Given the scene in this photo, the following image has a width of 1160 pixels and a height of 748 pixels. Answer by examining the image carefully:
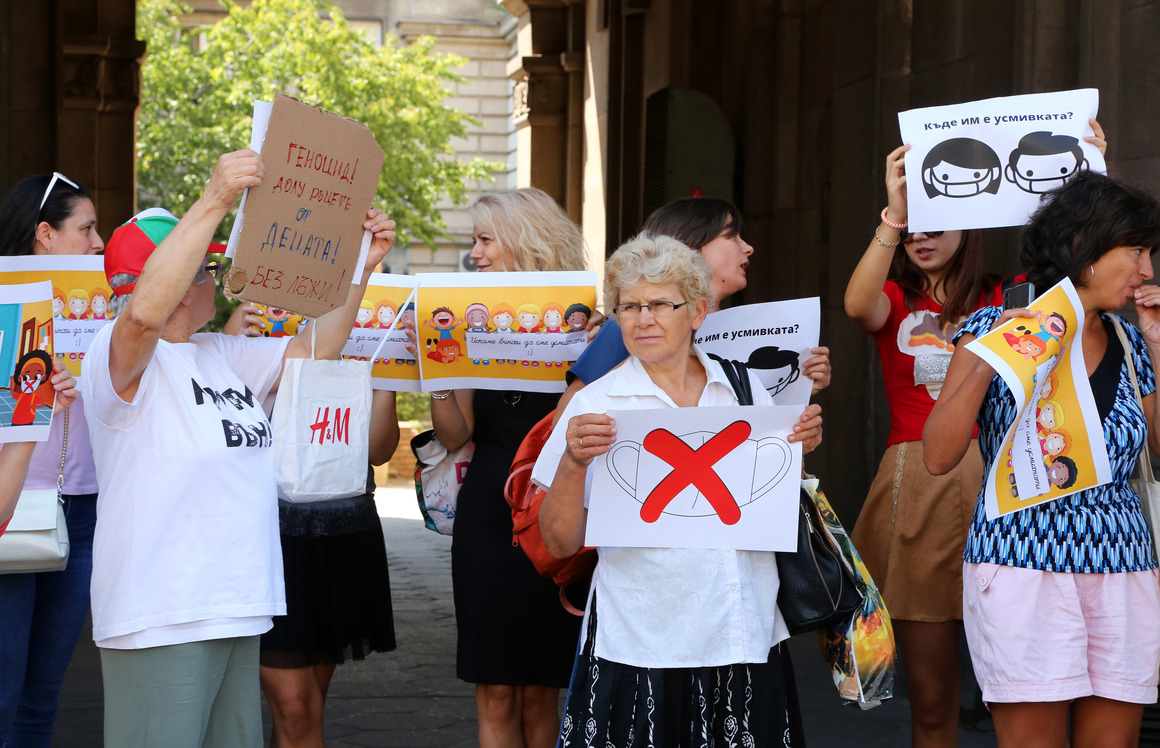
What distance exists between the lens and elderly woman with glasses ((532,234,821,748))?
10.8 feet

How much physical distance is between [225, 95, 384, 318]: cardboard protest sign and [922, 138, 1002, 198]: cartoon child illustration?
62.8 inches

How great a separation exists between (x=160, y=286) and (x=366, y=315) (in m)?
1.38

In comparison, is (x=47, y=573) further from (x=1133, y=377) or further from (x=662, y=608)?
(x=1133, y=377)

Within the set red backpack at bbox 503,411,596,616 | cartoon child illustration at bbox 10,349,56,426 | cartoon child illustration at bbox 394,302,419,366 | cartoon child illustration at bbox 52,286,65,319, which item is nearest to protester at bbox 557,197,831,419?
red backpack at bbox 503,411,596,616

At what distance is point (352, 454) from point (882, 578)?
179 centimetres

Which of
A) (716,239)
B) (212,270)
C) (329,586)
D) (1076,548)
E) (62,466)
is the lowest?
(329,586)

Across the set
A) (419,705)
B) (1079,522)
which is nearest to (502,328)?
(1079,522)

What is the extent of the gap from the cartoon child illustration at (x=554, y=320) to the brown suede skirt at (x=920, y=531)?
1.21m

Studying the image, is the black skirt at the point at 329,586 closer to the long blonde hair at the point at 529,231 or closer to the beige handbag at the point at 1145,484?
the long blonde hair at the point at 529,231

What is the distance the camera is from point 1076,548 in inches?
131

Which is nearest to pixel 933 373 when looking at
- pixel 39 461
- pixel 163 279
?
pixel 163 279

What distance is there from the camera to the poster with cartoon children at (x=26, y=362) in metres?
3.41

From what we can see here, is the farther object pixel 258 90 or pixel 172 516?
pixel 258 90

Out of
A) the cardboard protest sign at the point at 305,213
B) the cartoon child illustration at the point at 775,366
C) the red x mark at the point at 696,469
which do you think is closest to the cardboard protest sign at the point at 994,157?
the cartoon child illustration at the point at 775,366
